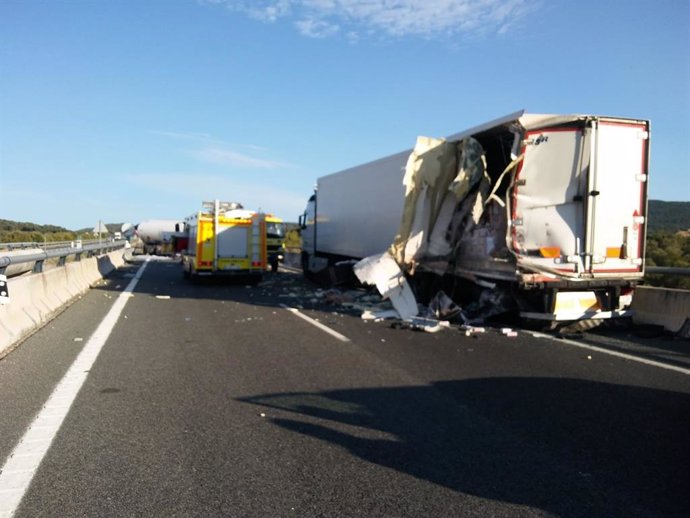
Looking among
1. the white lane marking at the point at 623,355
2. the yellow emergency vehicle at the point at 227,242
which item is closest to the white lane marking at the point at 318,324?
the white lane marking at the point at 623,355

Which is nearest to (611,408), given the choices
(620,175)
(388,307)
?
(620,175)

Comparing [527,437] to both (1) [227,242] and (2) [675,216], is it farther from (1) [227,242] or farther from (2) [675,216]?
(2) [675,216]

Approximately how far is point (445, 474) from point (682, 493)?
1.45 metres

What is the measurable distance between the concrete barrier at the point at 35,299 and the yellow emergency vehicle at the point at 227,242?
4155 millimetres

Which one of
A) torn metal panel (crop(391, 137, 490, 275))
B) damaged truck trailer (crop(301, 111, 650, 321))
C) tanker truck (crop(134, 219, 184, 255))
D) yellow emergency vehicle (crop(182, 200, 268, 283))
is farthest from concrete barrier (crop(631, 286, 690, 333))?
tanker truck (crop(134, 219, 184, 255))

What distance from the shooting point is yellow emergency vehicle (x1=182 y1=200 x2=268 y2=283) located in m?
19.6

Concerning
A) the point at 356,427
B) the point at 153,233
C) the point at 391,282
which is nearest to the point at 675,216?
the point at 391,282

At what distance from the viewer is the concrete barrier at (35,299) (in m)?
8.05

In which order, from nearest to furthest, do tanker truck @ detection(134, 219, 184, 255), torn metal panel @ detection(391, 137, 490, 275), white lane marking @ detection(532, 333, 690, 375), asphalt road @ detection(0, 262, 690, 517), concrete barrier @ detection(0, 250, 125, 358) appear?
asphalt road @ detection(0, 262, 690, 517) → white lane marking @ detection(532, 333, 690, 375) → concrete barrier @ detection(0, 250, 125, 358) → torn metal panel @ detection(391, 137, 490, 275) → tanker truck @ detection(134, 219, 184, 255)

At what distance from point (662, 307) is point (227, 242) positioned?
44.9 ft

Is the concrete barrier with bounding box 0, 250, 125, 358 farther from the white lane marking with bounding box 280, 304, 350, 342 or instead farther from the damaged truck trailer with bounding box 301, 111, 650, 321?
the damaged truck trailer with bounding box 301, 111, 650, 321

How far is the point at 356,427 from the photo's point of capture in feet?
16.1

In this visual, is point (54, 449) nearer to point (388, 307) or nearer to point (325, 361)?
point (325, 361)

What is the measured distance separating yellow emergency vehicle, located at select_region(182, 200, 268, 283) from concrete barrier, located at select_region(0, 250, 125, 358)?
4.16 metres
